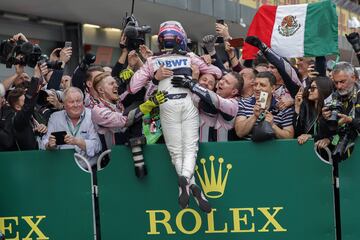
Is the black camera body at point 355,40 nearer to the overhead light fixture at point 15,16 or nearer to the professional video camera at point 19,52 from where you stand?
the professional video camera at point 19,52

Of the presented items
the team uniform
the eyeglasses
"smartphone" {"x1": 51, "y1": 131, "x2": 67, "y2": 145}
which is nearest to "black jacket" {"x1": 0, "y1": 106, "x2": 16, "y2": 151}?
"smartphone" {"x1": 51, "y1": 131, "x2": 67, "y2": 145}

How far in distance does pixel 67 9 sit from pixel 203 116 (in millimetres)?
11555

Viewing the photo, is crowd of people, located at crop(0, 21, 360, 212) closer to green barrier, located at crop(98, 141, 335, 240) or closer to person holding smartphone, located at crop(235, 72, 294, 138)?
person holding smartphone, located at crop(235, 72, 294, 138)

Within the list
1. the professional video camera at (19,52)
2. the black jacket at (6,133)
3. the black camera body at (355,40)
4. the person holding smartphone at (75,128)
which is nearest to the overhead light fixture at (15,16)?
the professional video camera at (19,52)

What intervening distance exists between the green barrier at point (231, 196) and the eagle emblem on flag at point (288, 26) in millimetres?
2573

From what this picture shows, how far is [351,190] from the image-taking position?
627cm

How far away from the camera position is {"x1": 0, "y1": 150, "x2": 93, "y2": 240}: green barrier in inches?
261

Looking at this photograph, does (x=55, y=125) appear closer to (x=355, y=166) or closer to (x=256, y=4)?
(x=355, y=166)

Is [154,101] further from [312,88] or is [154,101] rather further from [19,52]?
[19,52]

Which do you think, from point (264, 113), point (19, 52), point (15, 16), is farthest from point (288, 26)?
point (15, 16)

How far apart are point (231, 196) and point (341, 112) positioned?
1.20 meters

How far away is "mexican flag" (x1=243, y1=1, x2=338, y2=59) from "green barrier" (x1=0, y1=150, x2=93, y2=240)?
3.02 m

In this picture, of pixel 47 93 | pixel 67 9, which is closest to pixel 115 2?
pixel 67 9

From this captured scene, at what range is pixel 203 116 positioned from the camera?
671 centimetres
